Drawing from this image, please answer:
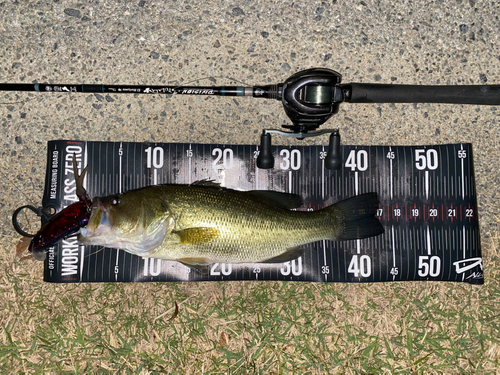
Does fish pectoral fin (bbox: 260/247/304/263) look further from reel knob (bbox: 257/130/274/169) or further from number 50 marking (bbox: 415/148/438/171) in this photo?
number 50 marking (bbox: 415/148/438/171)

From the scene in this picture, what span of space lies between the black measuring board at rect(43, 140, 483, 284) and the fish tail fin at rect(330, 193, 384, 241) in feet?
0.64

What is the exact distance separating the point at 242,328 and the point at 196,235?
1.09m

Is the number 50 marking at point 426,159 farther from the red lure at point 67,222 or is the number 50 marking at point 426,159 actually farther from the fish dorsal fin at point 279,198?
the red lure at point 67,222

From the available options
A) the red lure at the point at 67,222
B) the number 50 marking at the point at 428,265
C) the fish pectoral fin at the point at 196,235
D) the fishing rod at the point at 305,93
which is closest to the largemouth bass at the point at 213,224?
the fish pectoral fin at the point at 196,235

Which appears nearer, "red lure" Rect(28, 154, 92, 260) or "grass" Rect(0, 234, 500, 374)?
"red lure" Rect(28, 154, 92, 260)

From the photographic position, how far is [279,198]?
3.12 meters

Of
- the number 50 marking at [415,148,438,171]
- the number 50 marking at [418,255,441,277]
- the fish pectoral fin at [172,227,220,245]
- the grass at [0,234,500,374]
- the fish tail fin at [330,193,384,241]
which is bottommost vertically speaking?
the grass at [0,234,500,374]

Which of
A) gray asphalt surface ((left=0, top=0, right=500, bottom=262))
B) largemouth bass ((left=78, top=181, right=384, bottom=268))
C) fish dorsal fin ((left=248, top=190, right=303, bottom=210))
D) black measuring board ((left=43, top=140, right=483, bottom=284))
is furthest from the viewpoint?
gray asphalt surface ((left=0, top=0, right=500, bottom=262))

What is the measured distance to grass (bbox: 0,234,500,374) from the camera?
3312 mm

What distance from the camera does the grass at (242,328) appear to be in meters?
3.31

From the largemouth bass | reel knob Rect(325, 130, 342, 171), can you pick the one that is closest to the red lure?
the largemouth bass

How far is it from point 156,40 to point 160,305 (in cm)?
236

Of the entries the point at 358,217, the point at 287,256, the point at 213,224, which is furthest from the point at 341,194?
the point at 213,224

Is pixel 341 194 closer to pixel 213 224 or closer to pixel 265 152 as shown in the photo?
pixel 265 152
